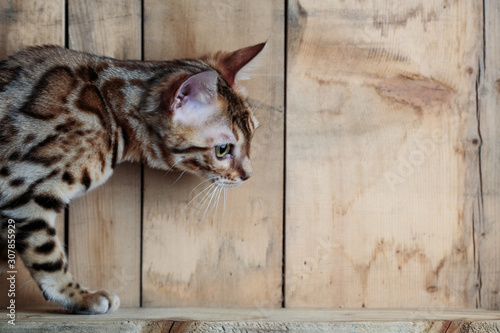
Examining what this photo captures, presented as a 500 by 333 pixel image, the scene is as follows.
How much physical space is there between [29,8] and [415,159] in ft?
4.86

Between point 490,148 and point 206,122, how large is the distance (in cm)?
108

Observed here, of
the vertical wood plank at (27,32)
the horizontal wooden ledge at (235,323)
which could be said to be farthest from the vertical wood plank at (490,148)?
the vertical wood plank at (27,32)

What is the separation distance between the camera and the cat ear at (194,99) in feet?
5.06

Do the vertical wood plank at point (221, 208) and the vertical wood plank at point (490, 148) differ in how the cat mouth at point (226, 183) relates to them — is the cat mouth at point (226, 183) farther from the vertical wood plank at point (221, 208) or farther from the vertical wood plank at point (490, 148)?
the vertical wood plank at point (490, 148)

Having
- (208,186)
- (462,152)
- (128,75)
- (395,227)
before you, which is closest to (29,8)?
(128,75)

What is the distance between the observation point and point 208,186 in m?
1.88

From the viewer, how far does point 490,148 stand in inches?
76.1

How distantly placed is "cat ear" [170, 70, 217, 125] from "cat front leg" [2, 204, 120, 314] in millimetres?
489

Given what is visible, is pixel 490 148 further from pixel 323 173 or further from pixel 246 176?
pixel 246 176

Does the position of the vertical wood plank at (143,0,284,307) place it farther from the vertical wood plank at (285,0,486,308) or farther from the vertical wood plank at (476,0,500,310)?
the vertical wood plank at (476,0,500,310)

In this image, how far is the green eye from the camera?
5.47 feet

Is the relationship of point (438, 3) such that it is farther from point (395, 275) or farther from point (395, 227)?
point (395, 275)

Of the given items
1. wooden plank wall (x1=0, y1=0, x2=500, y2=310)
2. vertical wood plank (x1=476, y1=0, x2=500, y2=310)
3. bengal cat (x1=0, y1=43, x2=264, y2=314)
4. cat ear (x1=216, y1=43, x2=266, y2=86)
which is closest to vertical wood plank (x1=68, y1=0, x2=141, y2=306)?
wooden plank wall (x1=0, y1=0, x2=500, y2=310)

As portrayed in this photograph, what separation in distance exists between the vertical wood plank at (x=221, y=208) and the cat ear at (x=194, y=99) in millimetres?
297
